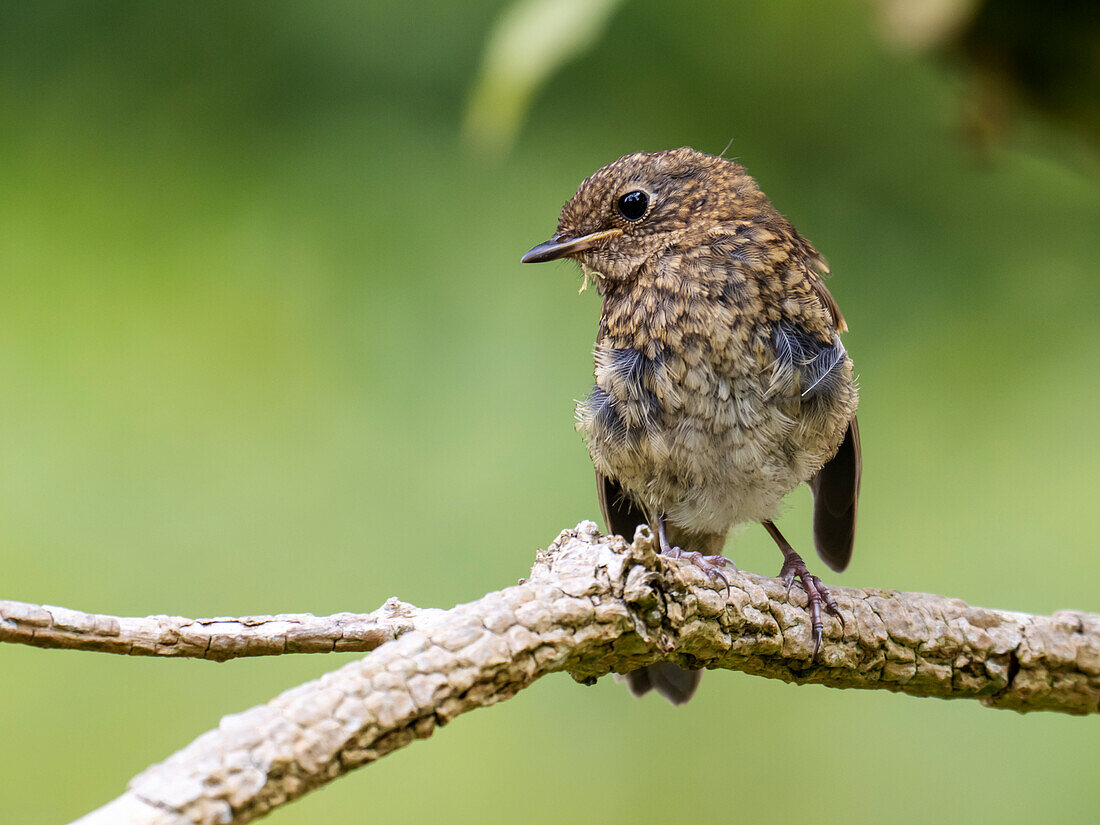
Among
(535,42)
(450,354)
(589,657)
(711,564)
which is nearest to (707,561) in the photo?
(711,564)

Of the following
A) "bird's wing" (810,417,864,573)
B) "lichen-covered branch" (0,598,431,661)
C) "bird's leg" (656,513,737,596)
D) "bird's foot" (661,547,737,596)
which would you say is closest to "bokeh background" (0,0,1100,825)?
"bird's wing" (810,417,864,573)

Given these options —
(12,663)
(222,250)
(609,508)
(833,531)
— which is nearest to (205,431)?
(222,250)

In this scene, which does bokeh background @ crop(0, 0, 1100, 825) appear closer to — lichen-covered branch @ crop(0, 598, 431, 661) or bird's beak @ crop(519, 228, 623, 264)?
bird's beak @ crop(519, 228, 623, 264)

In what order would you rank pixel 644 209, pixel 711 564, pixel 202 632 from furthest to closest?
pixel 644 209 < pixel 711 564 < pixel 202 632

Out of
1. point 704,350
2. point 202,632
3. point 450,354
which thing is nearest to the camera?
point 202,632

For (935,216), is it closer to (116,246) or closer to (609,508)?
(609,508)

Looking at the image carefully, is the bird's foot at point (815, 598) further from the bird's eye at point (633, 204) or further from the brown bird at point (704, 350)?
the bird's eye at point (633, 204)

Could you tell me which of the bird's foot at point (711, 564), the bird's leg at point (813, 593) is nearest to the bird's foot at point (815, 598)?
the bird's leg at point (813, 593)

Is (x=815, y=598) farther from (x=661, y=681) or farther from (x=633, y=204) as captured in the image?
(x=633, y=204)
